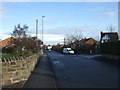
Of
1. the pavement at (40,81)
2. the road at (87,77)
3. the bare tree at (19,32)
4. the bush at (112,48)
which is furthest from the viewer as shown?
the bare tree at (19,32)

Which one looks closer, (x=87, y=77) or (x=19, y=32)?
(x=87, y=77)

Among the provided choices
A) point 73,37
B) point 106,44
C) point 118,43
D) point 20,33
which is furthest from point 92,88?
point 73,37

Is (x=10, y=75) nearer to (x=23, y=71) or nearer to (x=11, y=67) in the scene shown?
(x=11, y=67)

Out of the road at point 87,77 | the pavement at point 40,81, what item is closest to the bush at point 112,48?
the road at point 87,77

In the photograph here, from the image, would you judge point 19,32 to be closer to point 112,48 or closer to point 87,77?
point 112,48

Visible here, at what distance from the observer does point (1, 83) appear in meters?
11.3

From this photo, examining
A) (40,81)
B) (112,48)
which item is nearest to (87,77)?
(40,81)

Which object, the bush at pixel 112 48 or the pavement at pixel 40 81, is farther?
the bush at pixel 112 48

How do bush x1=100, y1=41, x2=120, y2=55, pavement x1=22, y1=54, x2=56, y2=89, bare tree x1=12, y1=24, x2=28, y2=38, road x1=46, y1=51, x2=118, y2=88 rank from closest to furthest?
pavement x1=22, y1=54, x2=56, y2=89
road x1=46, y1=51, x2=118, y2=88
bush x1=100, y1=41, x2=120, y2=55
bare tree x1=12, y1=24, x2=28, y2=38

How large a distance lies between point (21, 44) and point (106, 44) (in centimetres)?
1698

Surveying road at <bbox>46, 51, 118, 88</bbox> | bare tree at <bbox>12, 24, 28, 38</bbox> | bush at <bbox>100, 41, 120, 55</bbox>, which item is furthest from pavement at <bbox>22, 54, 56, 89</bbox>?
bare tree at <bbox>12, 24, 28, 38</bbox>

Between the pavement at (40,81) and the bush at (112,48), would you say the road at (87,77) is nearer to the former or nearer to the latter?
the pavement at (40,81)

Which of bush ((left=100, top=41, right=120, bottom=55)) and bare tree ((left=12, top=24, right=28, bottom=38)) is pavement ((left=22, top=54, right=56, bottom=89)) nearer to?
bush ((left=100, top=41, right=120, bottom=55))

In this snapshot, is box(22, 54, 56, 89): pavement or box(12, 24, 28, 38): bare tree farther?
box(12, 24, 28, 38): bare tree
